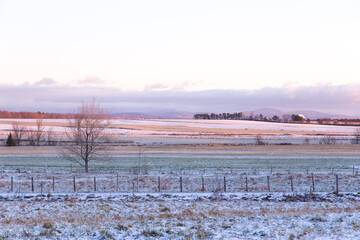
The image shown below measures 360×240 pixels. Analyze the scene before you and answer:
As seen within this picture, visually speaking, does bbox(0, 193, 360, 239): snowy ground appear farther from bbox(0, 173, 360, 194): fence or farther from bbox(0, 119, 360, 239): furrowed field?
bbox(0, 173, 360, 194): fence

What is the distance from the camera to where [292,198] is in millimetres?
22922

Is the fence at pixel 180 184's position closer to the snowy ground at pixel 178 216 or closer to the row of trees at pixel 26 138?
the snowy ground at pixel 178 216

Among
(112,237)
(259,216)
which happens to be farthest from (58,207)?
(259,216)

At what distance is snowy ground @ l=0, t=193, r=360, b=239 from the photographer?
12055mm

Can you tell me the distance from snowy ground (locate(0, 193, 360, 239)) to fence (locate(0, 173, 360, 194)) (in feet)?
9.52

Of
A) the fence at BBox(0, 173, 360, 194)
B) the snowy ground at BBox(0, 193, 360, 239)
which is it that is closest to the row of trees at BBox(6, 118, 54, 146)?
the fence at BBox(0, 173, 360, 194)

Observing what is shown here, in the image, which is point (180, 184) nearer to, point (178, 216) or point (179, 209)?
point (179, 209)

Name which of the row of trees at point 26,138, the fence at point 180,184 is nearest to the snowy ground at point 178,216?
the fence at point 180,184

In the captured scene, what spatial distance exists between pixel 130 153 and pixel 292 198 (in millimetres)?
40876

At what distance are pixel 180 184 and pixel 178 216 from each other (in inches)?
424

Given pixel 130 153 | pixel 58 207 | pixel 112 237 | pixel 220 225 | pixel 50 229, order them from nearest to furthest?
pixel 112 237 < pixel 50 229 < pixel 220 225 < pixel 58 207 < pixel 130 153

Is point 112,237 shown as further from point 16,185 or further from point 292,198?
point 16,185

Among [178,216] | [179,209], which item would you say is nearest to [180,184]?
[179,209]

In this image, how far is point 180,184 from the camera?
1050 inches
